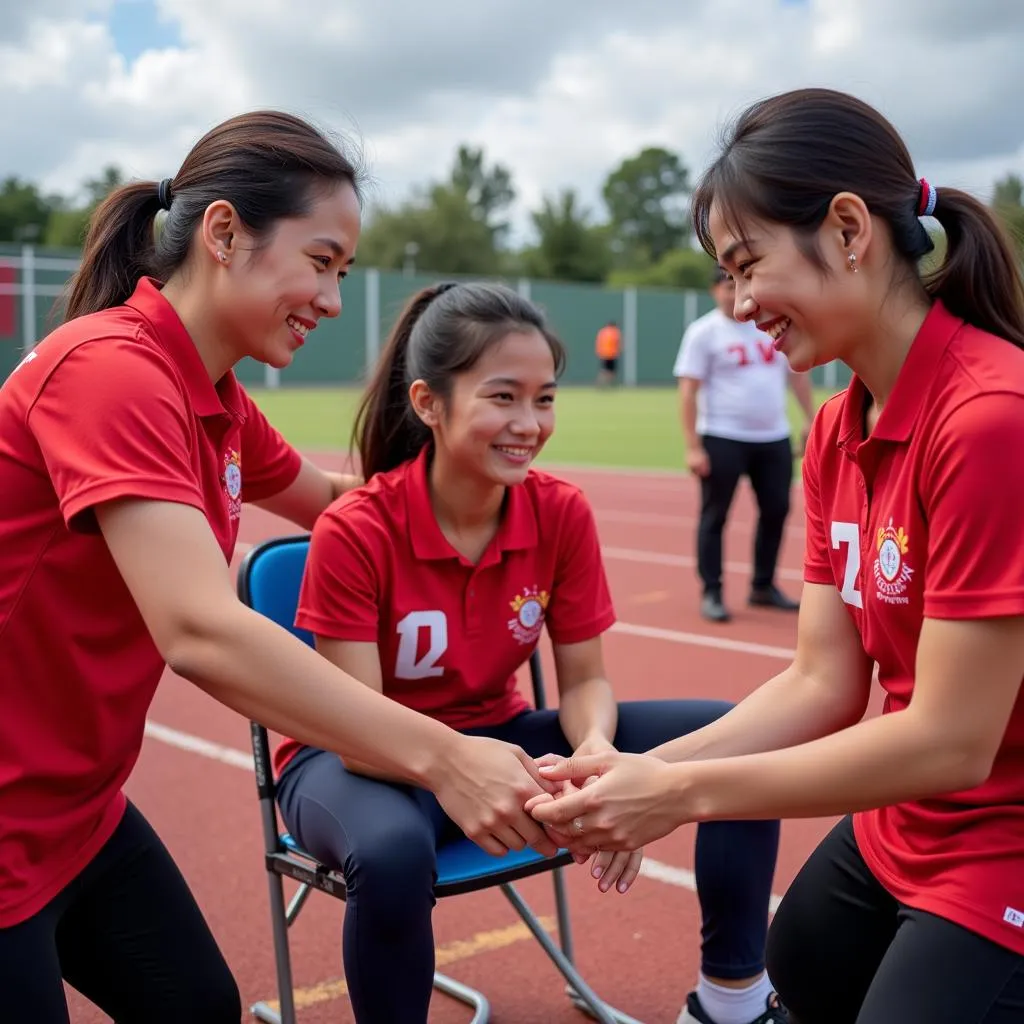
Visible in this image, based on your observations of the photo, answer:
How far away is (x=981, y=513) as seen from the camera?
1.72m

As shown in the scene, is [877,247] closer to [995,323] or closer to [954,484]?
[995,323]

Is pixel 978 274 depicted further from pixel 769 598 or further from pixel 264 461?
pixel 769 598

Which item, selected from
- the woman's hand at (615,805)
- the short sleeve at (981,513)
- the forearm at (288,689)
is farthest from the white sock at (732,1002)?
the short sleeve at (981,513)

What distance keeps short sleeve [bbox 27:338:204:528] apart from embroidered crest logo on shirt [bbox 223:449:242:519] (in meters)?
0.42

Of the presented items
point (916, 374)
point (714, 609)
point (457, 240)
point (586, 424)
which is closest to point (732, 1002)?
point (916, 374)

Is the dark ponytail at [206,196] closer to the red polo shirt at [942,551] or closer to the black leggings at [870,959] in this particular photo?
the red polo shirt at [942,551]

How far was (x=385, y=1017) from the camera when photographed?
7.46 feet

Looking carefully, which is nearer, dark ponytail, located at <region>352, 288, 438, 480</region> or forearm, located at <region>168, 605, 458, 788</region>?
forearm, located at <region>168, 605, 458, 788</region>

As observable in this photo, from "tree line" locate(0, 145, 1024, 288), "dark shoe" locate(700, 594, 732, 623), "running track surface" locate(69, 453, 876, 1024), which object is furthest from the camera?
"tree line" locate(0, 145, 1024, 288)

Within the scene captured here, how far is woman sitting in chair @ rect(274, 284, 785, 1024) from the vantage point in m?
2.59

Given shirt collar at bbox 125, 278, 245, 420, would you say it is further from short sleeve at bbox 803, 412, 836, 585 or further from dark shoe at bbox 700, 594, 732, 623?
dark shoe at bbox 700, 594, 732, 623

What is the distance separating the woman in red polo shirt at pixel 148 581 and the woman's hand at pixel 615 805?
65 mm

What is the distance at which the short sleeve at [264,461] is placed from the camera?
294 centimetres

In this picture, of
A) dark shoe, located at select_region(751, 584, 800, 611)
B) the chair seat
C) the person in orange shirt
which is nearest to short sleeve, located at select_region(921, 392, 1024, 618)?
the chair seat
